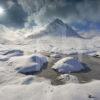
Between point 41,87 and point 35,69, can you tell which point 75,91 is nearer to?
point 41,87

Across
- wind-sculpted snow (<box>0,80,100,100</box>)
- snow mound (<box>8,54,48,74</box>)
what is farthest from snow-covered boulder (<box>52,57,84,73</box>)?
wind-sculpted snow (<box>0,80,100,100</box>)

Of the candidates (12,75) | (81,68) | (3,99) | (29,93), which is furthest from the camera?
(81,68)

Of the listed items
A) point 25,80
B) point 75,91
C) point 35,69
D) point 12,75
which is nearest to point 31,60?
point 35,69

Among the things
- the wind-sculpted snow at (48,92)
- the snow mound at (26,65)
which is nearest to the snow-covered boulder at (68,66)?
the snow mound at (26,65)

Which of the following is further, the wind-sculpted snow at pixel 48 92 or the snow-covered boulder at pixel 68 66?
the snow-covered boulder at pixel 68 66

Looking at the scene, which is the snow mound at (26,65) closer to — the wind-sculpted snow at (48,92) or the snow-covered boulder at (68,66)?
the snow-covered boulder at (68,66)

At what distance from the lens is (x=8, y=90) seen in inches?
942

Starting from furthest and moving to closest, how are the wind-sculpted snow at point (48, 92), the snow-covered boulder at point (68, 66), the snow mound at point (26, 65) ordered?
1. the snow-covered boulder at point (68, 66)
2. the snow mound at point (26, 65)
3. the wind-sculpted snow at point (48, 92)

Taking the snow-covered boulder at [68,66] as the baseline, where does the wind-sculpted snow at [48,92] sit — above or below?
below

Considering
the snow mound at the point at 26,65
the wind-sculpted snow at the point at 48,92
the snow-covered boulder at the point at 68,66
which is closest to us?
the wind-sculpted snow at the point at 48,92

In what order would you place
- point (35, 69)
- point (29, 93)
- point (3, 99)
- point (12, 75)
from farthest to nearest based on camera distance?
1. point (35, 69)
2. point (12, 75)
3. point (29, 93)
4. point (3, 99)

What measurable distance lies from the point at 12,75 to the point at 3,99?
9.73 m

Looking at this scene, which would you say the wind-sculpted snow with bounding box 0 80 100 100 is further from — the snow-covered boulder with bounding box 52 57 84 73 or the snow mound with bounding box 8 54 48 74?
the snow-covered boulder with bounding box 52 57 84 73

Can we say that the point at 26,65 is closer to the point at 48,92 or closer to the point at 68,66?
the point at 68,66
